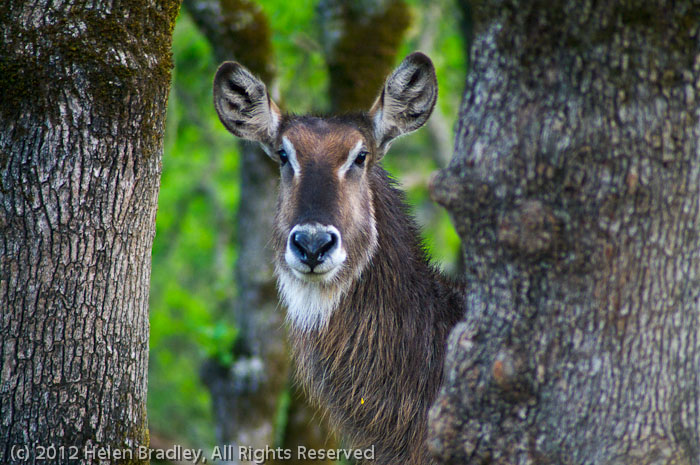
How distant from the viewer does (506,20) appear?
3.03 metres

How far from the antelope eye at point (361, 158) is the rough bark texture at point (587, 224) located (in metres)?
2.34

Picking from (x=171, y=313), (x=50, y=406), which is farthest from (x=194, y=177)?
(x=50, y=406)

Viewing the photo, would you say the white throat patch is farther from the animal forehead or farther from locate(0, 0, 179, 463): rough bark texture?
locate(0, 0, 179, 463): rough bark texture

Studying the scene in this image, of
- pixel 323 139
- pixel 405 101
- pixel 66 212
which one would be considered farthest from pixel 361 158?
pixel 66 212

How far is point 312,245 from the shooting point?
16.1 feet

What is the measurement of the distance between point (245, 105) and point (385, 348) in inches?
89.0

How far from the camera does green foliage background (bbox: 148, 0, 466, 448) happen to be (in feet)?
39.1

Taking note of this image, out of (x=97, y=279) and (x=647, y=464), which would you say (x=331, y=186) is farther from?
(x=647, y=464)

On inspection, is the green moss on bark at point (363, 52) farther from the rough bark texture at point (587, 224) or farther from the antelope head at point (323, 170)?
the rough bark texture at point (587, 224)

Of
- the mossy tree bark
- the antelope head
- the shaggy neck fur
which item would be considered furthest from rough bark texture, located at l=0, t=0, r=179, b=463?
the mossy tree bark

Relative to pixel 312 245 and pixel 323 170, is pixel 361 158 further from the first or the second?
pixel 312 245

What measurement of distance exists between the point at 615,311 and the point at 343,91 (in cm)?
658

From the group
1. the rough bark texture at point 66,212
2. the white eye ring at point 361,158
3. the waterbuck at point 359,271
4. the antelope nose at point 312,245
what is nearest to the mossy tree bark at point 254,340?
the waterbuck at point 359,271

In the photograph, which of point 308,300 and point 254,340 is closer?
point 308,300
